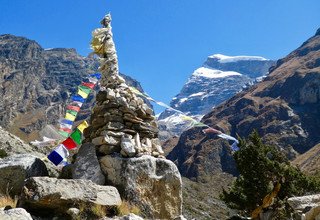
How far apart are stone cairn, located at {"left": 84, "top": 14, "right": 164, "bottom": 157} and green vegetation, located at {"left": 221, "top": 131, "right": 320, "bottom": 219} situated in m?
22.8

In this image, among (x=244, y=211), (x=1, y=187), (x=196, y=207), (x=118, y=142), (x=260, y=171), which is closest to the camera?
(x=1, y=187)

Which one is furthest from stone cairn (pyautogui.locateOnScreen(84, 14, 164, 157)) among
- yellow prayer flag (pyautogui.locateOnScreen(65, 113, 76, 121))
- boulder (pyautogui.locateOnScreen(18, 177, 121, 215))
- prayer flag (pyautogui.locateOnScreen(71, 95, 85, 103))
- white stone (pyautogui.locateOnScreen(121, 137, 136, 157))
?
→ prayer flag (pyautogui.locateOnScreen(71, 95, 85, 103))

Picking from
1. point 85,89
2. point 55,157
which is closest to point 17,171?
point 55,157

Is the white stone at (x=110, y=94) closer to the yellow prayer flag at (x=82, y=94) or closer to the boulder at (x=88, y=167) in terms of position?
the boulder at (x=88, y=167)

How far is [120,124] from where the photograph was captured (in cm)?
1469

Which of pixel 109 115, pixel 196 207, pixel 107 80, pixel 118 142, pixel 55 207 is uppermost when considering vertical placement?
pixel 196 207

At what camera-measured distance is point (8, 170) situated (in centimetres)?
1305

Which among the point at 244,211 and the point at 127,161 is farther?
the point at 244,211

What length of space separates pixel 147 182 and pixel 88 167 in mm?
1862

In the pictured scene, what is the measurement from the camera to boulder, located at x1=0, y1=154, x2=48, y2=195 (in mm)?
12877

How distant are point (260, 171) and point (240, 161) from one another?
6.74ft

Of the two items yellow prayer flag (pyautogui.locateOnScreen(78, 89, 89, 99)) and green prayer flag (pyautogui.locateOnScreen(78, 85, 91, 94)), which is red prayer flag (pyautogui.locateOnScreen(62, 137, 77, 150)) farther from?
green prayer flag (pyautogui.locateOnScreen(78, 85, 91, 94))

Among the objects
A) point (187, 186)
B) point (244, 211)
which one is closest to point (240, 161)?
point (244, 211)

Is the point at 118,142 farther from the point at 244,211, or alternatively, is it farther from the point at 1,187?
the point at 244,211
